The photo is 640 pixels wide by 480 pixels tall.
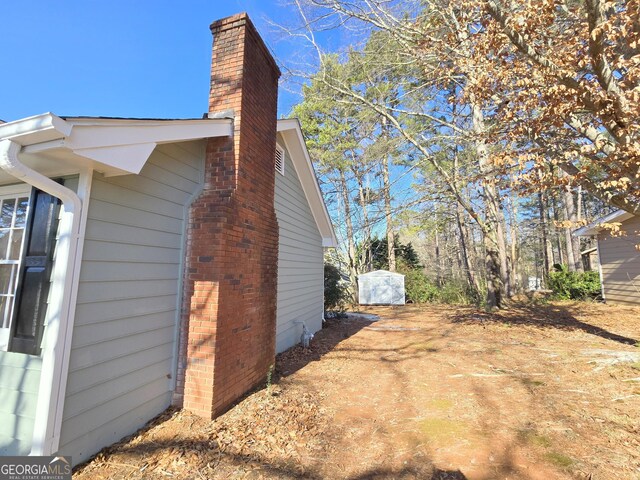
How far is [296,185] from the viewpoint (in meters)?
7.89

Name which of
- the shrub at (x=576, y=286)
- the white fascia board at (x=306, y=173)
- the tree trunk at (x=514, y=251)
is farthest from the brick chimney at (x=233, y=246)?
the tree trunk at (x=514, y=251)

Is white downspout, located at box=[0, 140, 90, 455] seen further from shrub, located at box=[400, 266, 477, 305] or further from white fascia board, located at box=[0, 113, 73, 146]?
shrub, located at box=[400, 266, 477, 305]

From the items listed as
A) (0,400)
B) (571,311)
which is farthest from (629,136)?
(571,311)

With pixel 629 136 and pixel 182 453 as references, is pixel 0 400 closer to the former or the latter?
pixel 182 453

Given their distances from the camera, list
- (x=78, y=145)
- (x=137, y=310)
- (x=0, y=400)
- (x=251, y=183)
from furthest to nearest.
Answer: (x=251, y=183) → (x=137, y=310) → (x=0, y=400) → (x=78, y=145)

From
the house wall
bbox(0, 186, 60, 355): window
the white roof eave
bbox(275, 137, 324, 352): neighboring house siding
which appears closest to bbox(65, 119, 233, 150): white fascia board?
the white roof eave

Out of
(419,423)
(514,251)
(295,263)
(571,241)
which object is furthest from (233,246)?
(571,241)

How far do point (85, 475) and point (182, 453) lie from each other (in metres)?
0.74

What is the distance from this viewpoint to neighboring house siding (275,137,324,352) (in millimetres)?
6699

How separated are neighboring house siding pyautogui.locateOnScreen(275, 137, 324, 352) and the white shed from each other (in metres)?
7.44

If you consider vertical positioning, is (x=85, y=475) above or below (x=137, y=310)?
below

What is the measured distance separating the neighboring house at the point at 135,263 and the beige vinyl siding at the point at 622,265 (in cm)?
1376

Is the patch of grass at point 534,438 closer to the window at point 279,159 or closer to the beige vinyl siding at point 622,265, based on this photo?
the window at point 279,159

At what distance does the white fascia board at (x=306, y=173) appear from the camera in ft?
22.6
